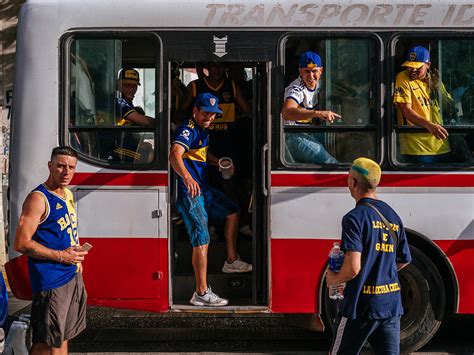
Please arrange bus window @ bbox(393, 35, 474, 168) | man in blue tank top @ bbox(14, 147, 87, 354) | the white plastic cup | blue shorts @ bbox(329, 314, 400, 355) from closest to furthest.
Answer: blue shorts @ bbox(329, 314, 400, 355)
man in blue tank top @ bbox(14, 147, 87, 354)
bus window @ bbox(393, 35, 474, 168)
the white plastic cup

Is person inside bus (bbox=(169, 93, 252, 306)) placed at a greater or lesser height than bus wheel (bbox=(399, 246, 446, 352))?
greater

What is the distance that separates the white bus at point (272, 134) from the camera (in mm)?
8086

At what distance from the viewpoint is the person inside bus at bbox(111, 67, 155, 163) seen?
8188mm

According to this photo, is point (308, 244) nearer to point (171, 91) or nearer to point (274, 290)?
point (274, 290)

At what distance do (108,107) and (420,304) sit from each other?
3.26m

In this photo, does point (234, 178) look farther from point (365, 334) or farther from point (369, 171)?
point (365, 334)

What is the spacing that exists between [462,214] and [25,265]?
3833 mm

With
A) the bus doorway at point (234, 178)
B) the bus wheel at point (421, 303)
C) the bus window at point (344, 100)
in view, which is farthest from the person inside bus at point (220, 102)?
the bus wheel at point (421, 303)

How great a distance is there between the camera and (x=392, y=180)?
26.5ft

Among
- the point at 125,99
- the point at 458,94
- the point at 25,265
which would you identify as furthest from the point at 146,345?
the point at 458,94

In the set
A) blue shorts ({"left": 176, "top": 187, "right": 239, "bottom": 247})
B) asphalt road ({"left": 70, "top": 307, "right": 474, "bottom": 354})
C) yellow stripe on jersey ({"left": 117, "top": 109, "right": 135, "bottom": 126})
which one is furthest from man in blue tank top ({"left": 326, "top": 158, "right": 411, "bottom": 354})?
yellow stripe on jersey ({"left": 117, "top": 109, "right": 135, "bottom": 126})

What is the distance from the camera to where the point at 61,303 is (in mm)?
6344

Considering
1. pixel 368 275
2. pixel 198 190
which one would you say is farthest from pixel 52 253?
pixel 198 190

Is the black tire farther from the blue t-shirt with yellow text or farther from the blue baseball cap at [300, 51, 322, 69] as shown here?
the blue t-shirt with yellow text
